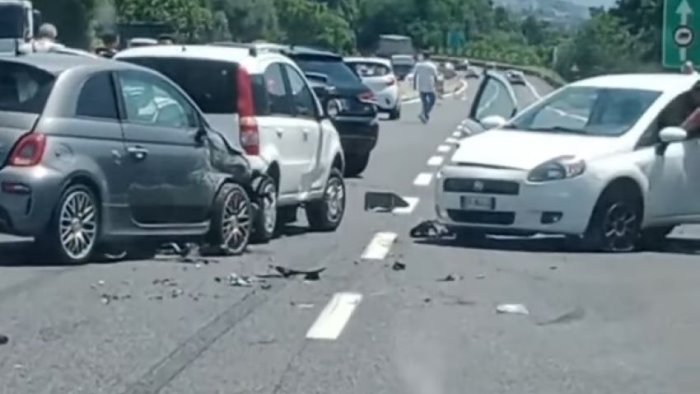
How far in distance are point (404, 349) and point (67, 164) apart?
4189 mm

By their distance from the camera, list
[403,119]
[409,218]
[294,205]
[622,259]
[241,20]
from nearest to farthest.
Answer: [622,259]
[294,205]
[409,218]
[403,119]
[241,20]

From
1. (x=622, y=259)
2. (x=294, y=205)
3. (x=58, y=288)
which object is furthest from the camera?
(x=294, y=205)

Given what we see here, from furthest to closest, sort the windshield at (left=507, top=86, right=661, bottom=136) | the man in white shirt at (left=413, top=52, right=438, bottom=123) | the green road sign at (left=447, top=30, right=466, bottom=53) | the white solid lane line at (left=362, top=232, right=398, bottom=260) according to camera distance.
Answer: the green road sign at (left=447, top=30, right=466, bottom=53), the man in white shirt at (left=413, top=52, right=438, bottom=123), the windshield at (left=507, top=86, right=661, bottom=136), the white solid lane line at (left=362, top=232, right=398, bottom=260)

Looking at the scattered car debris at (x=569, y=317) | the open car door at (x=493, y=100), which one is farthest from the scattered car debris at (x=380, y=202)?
the scattered car debris at (x=569, y=317)

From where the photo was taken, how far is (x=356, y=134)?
25797mm

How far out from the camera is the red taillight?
14.0 m

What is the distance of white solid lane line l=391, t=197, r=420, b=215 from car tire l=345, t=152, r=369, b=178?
8.57ft

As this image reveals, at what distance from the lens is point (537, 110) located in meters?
18.6

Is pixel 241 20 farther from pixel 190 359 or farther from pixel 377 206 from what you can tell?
pixel 190 359

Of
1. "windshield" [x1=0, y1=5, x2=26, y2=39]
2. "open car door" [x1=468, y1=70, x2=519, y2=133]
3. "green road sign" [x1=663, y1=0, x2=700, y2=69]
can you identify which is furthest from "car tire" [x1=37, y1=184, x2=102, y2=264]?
"green road sign" [x1=663, y1=0, x2=700, y2=69]

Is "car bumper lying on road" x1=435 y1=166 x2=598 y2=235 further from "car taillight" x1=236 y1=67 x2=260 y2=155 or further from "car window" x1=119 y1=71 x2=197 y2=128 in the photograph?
"car window" x1=119 y1=71 x2=197 y2=128

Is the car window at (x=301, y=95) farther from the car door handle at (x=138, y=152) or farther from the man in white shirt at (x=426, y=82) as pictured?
the man in white shirt at (x=426, y=82)

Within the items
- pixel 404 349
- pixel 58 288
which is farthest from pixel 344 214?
pixel 404 349

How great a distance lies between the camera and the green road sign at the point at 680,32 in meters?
30.0
